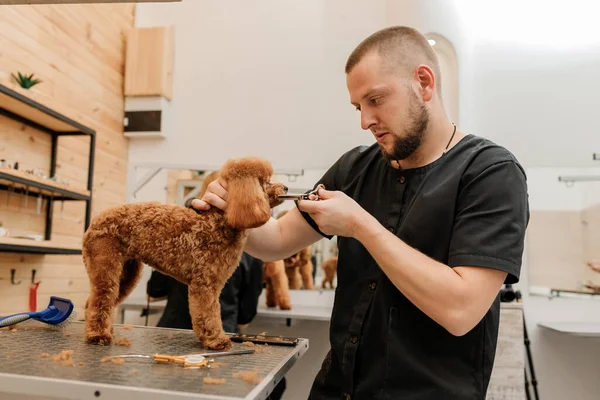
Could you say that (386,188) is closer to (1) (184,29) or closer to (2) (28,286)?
(2) (28,286)

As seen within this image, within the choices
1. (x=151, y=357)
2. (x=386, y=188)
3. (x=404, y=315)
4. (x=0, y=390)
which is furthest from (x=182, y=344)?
(x=386, y=188)

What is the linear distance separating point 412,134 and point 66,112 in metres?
2.27

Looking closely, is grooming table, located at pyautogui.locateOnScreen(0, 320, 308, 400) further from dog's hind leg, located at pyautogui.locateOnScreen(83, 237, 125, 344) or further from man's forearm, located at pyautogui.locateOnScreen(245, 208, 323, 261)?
man's forearm, located at pyautogui.locateOnScreen(245, 208, 323, 261)

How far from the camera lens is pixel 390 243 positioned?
107 centimetres

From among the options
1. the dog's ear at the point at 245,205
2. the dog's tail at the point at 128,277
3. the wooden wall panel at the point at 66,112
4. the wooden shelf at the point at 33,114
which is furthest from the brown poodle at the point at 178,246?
the wooden wall panel at the point at 66,112

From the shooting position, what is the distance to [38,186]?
2.51 metres

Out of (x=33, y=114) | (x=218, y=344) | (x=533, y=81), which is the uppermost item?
(x=533, y=81)

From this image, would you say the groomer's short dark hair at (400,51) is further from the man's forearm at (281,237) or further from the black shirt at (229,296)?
the black shirt at (229,296)

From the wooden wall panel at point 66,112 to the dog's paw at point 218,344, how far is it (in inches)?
76.7

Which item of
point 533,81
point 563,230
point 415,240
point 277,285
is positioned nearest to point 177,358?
point 415,240

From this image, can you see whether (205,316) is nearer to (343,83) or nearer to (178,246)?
(178,246)

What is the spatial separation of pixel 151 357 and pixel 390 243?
0.61 m

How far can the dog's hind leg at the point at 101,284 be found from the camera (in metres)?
1.23

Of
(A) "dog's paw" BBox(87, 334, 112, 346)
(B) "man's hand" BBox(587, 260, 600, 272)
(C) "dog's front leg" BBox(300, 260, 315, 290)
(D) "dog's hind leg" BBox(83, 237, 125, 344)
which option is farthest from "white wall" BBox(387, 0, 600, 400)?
(A) "dog's paw" BBox(87, 334, 112, 346)
